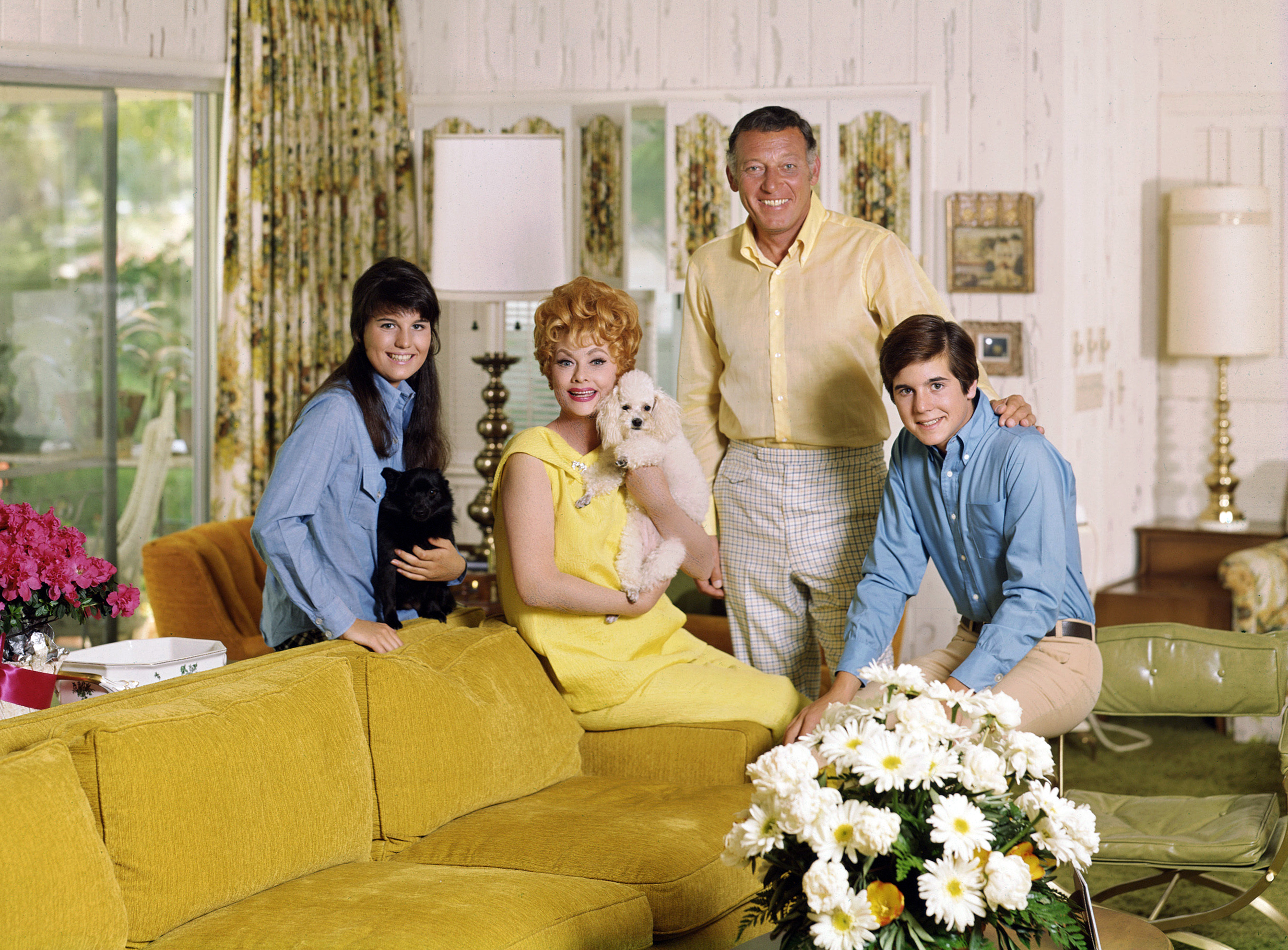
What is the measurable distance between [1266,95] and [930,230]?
1.87m

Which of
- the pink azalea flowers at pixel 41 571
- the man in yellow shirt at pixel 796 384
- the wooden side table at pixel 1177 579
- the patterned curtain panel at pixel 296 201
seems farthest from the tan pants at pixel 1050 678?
the patterned curtain panel at pixel 296 201

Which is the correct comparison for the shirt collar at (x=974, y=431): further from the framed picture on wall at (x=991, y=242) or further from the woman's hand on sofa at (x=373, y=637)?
the framed picture on wall at (x=991, y=242)

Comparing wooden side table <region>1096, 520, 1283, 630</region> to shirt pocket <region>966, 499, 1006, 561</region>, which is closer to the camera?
shirt pocket <region>966, 499, 1006, 561</region>

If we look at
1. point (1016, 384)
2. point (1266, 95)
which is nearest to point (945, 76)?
point (1016, 384)

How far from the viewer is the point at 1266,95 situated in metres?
5.82

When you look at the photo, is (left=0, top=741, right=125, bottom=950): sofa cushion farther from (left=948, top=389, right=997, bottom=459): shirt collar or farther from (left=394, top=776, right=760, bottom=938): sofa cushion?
(left=948, top=389, right=997, bottom=459): shirt collar

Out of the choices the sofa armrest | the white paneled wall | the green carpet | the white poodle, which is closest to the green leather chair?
the green carpet

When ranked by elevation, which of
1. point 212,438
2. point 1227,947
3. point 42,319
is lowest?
point 1227,947

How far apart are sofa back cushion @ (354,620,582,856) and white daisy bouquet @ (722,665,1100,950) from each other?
952mm

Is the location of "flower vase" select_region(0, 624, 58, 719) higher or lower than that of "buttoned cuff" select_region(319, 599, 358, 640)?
lower

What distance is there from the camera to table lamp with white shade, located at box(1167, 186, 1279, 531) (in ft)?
18.3

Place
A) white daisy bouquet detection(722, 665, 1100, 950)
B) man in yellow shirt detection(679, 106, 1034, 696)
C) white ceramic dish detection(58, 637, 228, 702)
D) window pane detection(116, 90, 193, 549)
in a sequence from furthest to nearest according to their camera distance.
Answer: window pane detection(116, 90, 193, 549) → man in yellow shirt detection(679, 106, 1034, 696) → white ceramic dish detection(58, 637, 228, 702) → white daisy bouquet detection(722, 665, 1100, 950)

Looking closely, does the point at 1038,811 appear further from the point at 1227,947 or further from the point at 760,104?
Result: the point at 760,104

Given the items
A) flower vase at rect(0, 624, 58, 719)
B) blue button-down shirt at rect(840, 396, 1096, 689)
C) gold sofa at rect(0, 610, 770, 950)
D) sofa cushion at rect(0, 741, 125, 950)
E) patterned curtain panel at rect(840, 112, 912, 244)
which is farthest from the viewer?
patterned curtain panel at rect(840, 112, 912, 244)
